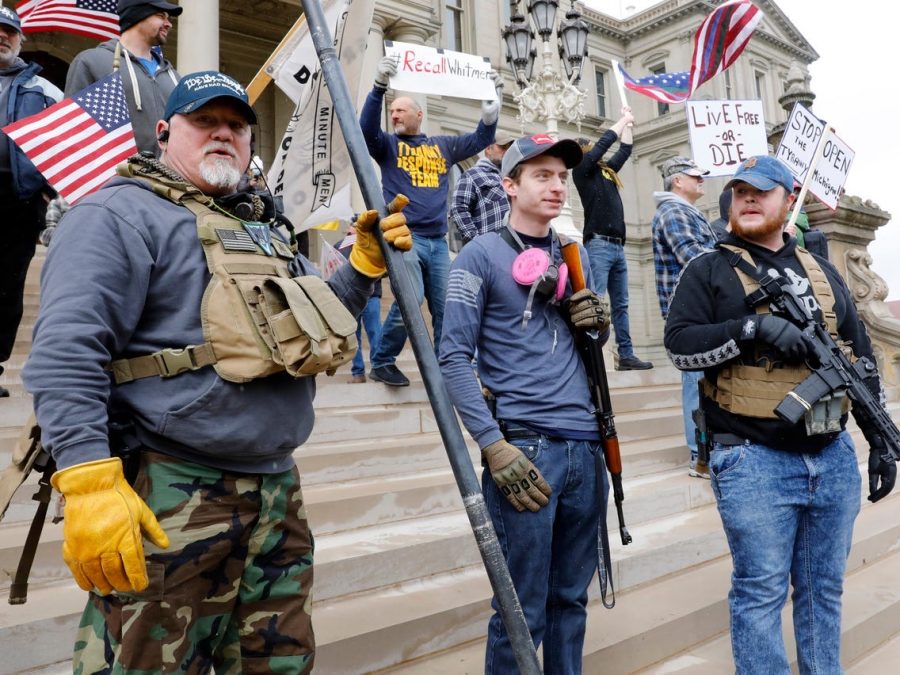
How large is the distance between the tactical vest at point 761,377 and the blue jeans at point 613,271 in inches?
144

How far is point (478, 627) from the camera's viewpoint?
10.8 feet

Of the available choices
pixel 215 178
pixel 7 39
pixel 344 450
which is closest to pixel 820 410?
pixel 215 178

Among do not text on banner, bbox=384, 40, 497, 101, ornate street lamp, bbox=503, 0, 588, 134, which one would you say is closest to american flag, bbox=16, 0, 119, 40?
do not text on banner, bbox=384, 40, 497, 101

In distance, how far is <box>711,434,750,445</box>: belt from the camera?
267cm

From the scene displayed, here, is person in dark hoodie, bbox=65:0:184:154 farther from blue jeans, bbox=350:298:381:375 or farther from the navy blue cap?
blue jeans, bbox=350:298:381:375

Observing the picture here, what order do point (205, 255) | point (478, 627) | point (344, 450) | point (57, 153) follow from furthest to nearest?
1. point (344, 450)
2. point (57, 153)
3. point (478, 627)
4. point (205, 255)

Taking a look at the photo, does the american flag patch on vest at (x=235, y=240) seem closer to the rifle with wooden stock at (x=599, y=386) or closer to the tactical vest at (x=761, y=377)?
the rifle with wooden stock at (x=599, y=386)

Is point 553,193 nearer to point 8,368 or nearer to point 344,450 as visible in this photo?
point 344,450

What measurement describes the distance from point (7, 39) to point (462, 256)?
324 centimetres

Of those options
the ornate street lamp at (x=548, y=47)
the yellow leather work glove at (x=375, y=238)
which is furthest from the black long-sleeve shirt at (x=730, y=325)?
the ornate street lamp at (x=548, y=47)

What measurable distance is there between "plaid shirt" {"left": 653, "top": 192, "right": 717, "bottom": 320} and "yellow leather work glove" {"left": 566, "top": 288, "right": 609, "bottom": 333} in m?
2.26

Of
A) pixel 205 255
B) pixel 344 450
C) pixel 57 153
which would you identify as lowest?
pixel 344 450

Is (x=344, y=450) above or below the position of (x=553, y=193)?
below

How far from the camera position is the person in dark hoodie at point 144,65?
12.4ft
